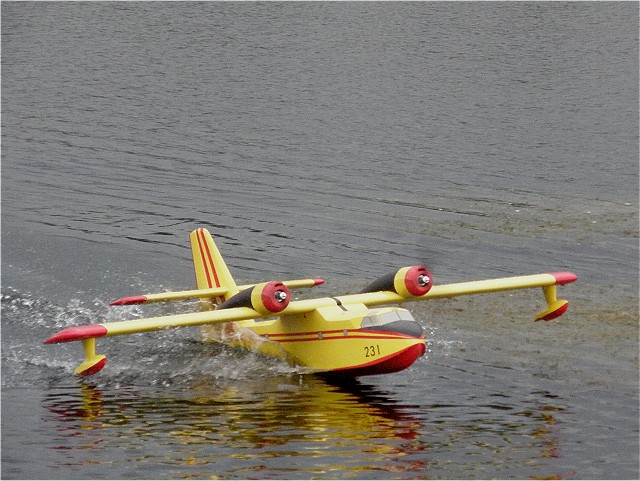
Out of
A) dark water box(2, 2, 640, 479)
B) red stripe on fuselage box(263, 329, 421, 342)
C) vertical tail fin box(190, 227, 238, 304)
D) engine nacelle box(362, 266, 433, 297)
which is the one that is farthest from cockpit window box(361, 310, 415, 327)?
vertical tail fin box(190, 227, 238, 304)

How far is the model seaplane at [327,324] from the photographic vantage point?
2859cm

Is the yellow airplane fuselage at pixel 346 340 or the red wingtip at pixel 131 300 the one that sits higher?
the red wingtip at pixel 131 300

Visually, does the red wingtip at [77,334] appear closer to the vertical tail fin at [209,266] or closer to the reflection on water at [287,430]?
the reflection on water at [287,430]

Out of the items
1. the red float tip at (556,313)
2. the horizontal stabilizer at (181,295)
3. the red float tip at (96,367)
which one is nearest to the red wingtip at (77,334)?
the red float tip at (96,367)

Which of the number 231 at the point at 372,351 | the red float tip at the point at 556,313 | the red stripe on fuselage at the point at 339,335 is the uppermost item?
the red stripe on fuselage at the point at 339,335

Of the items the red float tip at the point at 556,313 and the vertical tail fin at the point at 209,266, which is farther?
the vertical tail fin at the point at 209,266

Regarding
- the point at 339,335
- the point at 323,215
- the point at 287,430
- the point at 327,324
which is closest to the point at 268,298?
the point at 327,324

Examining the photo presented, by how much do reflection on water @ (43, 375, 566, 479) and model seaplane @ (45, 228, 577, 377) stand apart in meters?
1.03

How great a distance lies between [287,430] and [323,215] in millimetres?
25419

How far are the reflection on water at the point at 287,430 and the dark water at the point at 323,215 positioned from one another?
0.09 meters

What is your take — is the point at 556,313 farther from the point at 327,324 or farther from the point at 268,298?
the point at 268,298

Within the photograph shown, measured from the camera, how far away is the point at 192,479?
75.5ft

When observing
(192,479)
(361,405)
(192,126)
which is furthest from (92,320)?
(192,126)

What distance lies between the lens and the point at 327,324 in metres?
30.6
